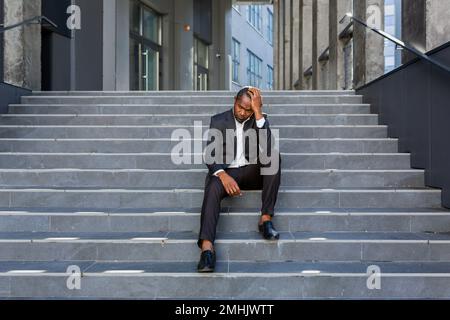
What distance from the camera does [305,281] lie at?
302 centimetres

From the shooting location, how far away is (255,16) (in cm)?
3247

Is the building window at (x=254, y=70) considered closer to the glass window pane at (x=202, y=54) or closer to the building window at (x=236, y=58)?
the building window at (x=236, y=58)

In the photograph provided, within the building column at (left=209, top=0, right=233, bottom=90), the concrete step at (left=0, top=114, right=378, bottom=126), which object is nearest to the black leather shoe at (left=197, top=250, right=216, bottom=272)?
the concrete step at (left=0, top=114, right=378, bottom=126)

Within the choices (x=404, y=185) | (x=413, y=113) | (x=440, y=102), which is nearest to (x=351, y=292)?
(x=404, y=185)

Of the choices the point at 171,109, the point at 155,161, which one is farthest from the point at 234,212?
the point at 171,109

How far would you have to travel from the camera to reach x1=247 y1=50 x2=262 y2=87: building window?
31.1 metres

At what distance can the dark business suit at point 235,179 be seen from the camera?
10.9ft

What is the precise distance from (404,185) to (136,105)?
3666 millimetres

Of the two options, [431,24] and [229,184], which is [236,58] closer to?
[431,24]

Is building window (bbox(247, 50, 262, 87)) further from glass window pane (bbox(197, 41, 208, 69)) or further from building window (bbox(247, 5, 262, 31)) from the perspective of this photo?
glass window pane (bbox(197, 41, 208, 69))

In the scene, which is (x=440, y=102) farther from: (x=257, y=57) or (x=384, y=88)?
(x=257, y=57)

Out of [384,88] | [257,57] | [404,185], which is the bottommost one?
[404,185]

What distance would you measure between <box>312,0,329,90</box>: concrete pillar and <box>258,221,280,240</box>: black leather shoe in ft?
27.7

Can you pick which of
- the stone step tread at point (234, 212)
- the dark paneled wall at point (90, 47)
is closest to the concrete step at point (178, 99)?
the stone step tread at point (234, 212)
